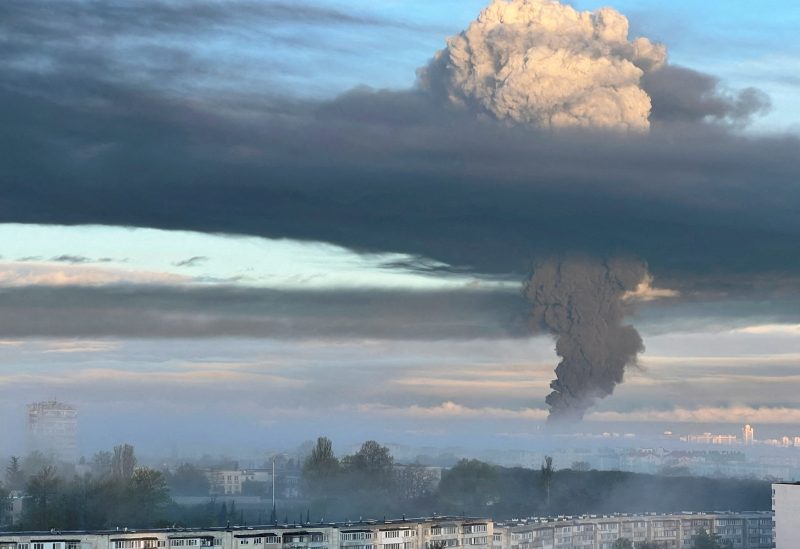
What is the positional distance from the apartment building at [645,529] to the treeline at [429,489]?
10562 mm

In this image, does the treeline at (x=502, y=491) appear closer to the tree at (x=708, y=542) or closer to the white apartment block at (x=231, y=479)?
the tree at (x=708, y=542)

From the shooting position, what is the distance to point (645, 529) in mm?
83812

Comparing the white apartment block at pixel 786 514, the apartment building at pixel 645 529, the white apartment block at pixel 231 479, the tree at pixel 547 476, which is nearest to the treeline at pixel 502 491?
the tree at pixel 547 476

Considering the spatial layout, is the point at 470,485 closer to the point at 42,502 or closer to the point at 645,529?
the point at 645,529

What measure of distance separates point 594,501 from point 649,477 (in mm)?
10401

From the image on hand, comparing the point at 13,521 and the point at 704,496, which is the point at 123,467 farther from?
the point at 704,496

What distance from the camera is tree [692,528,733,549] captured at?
266 feet

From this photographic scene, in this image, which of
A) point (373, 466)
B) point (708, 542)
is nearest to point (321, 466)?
point (373, 466)

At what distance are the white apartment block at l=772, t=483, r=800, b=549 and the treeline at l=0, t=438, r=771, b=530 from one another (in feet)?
94.9

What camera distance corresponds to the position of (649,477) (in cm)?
11150

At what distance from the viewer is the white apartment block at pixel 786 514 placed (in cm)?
6425

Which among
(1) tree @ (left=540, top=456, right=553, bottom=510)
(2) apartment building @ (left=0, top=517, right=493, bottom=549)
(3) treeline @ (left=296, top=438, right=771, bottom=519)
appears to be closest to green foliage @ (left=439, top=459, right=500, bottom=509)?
(3) treeline @ (left=296, top=438, right=771, bottom=519)

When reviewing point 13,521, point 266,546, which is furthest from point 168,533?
point 13,521

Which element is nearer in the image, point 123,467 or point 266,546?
point 266,546
